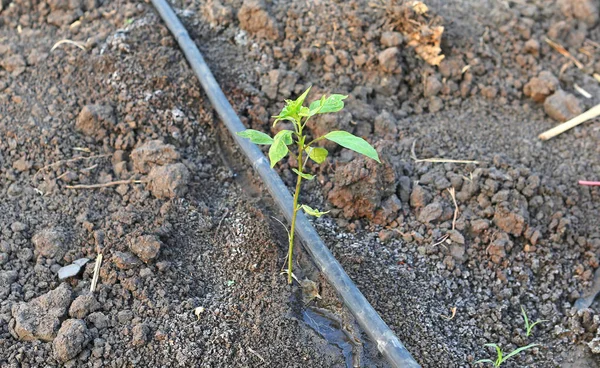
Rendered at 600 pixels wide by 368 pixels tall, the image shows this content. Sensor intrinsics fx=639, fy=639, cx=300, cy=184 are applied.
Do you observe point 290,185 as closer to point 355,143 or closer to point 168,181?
point 168,181

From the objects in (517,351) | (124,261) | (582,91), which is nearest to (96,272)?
(124,261)

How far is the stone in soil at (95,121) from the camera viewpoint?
10.5 feet

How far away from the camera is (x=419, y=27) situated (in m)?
3.55

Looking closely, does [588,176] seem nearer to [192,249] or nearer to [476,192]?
[476,192]

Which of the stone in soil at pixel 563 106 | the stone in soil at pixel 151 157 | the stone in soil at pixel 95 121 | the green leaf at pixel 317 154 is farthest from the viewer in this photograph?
the stone in soil at pixel 563 106

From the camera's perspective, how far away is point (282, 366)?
8.29ft

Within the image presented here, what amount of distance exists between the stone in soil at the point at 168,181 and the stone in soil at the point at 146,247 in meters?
0.31

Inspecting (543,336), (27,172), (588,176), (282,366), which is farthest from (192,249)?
(588,176)

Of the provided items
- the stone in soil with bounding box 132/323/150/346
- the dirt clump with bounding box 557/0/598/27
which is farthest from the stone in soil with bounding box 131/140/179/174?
the dirt clump with bounding box 557/0/598/27

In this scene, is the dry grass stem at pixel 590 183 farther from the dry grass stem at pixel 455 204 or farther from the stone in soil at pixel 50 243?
the stone in soil at pixel 50 243

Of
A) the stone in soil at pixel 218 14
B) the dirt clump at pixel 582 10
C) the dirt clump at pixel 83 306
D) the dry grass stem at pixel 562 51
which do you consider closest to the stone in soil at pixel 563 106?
the dry grass stem at pixel 562 51

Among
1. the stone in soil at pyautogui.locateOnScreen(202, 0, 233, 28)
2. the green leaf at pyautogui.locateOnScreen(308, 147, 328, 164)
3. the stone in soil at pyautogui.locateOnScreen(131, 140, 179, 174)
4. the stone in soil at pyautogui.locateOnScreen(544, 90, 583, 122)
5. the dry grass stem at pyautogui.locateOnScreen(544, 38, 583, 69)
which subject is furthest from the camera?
the dry grass stem at pyautogui.locateOnScreen(544, 38, 583, 69)

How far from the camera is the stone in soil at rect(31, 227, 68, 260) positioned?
275 centimetres

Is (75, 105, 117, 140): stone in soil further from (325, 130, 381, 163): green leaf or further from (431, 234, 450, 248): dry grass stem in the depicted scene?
(431, 234, 450, 248): dry grass stem
